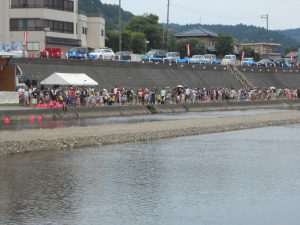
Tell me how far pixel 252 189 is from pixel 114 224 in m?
6.46

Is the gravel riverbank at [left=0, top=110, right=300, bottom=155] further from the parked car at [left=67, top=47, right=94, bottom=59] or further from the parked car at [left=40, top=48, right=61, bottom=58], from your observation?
the parked car at [left=67, top=47, right=94, bottom=59]

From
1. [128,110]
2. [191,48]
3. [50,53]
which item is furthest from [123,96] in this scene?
[191,48]

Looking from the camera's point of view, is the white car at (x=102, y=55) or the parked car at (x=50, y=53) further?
the white car at (x=102, y=55)

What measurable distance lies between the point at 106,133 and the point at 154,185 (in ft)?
48.6

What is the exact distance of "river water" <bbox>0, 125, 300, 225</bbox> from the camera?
56.4ft

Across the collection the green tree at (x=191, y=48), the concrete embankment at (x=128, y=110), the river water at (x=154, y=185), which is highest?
the green tree at (x=191, y=48)

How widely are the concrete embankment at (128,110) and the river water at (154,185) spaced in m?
14.5

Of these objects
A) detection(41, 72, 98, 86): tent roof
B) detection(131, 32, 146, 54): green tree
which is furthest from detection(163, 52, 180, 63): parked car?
detection(131, 32, 146, 54): green tree

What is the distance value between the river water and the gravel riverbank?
1.40m

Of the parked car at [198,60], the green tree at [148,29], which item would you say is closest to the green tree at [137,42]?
the green tree at [148,29]

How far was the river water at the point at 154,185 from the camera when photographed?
677 inches

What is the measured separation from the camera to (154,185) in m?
21.8

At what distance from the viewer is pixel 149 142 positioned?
3509cm

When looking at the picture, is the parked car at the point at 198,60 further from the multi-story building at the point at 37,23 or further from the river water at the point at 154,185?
the river water at the point at 154,185
